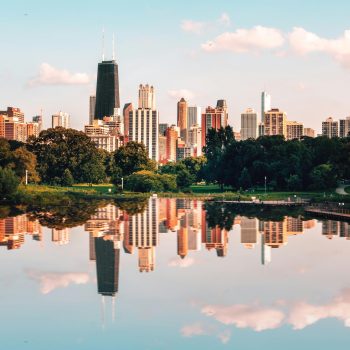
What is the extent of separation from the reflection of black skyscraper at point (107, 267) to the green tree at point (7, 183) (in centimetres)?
3319

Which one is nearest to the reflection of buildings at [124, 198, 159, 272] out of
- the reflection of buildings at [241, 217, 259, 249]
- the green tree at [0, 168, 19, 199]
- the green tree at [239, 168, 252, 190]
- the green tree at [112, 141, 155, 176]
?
the reflection of buildings at [241, 217, 259, 249]

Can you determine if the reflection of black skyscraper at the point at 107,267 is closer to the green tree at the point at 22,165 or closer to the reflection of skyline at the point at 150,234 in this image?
the reflection of skyline at the point at 150,234

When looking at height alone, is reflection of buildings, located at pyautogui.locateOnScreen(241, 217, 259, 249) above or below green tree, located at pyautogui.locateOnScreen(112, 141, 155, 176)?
below

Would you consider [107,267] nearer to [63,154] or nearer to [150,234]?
[150,234]

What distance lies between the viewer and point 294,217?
55625 millimetres

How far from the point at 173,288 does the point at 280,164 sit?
70812 millimetres

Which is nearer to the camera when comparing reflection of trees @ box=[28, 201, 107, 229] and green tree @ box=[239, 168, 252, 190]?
reflection of trees @ box=[28, 201, 107, 229]

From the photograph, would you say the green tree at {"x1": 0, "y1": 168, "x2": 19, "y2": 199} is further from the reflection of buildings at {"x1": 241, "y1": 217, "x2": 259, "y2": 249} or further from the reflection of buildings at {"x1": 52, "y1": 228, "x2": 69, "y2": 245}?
the reflection of buildings at {"x1": 52, "y1": 228, "x2": 69, "y2": 245}

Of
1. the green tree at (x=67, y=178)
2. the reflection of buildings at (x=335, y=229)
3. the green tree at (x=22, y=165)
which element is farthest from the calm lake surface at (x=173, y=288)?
the green tree at (x=67, y=178)

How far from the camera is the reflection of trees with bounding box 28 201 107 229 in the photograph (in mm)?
48188

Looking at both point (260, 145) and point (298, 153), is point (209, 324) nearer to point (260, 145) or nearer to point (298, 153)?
point (298, 153)

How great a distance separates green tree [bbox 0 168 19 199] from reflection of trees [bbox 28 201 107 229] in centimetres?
557

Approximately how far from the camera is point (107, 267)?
93.2 feet

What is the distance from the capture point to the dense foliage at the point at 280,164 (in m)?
88.2
